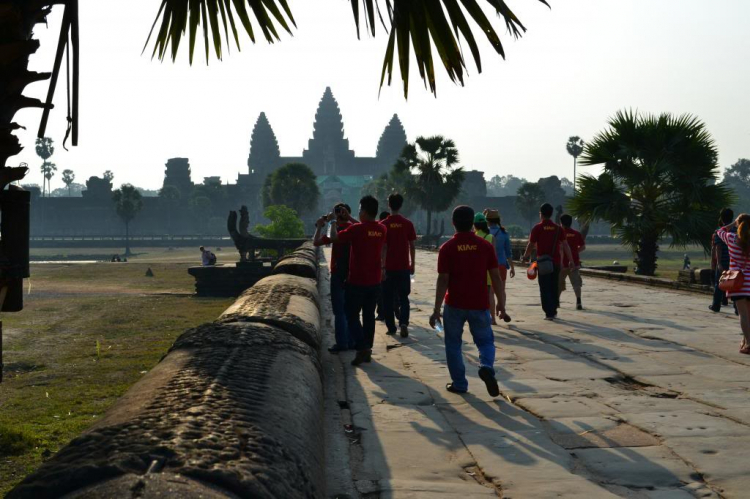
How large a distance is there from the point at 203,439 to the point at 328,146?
168638 mm

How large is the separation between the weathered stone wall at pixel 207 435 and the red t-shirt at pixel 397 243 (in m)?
4.77

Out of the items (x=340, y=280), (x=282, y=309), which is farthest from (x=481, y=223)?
(x=282, y=309)

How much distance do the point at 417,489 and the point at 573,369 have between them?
3344 mm

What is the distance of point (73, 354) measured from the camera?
12531 mm

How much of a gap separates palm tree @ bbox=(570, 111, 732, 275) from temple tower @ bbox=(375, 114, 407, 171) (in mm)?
145096

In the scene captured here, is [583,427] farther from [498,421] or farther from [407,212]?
[407,212]

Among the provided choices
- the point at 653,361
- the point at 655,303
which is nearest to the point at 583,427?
the point at 653,361

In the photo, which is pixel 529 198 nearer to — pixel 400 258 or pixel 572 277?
pixel 572 277

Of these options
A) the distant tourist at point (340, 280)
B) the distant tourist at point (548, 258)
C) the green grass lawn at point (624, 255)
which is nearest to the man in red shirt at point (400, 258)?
the distant tourist at point (340, 280)

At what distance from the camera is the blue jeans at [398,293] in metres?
8.87

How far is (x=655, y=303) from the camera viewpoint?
41.0 feet

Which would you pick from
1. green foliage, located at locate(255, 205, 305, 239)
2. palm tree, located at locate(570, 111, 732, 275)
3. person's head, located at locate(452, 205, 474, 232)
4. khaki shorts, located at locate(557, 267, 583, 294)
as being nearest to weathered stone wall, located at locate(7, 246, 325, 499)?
person's head, located at locate(452, 205, 474, 232)

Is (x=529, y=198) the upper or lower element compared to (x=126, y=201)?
upper

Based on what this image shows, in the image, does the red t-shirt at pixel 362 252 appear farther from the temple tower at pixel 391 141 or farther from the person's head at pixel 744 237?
the temple tower at pixel 391 141
